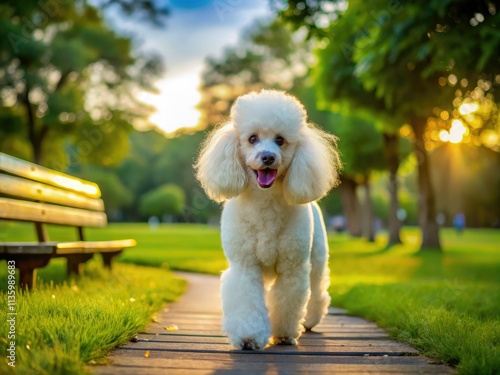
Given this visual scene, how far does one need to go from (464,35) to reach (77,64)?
20.1m

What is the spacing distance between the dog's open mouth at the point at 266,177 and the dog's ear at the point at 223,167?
165 millimetres

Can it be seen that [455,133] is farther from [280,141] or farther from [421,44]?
[280,141]

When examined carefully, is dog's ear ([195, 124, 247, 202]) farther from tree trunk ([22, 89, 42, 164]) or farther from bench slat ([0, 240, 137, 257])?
tree trunk ([22, 89, 42, 164])

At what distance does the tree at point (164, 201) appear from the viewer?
60188 millimetres

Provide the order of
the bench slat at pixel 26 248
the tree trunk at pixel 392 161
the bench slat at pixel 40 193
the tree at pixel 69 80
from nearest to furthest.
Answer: the bench slat at pixel 26 248
the bench slat at pixel 40 193
the tree trunk at pixel 392 161
the tree at pixel 69 80

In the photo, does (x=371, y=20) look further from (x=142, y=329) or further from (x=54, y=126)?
(x=54, y=126)

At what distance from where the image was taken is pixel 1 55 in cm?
2334

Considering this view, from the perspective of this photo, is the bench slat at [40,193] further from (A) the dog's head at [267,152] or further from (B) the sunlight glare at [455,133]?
(B) the sunlight glare at [455,133]

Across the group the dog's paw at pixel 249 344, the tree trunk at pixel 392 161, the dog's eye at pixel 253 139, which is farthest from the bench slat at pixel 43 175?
the tree trunk at pixel 392 161

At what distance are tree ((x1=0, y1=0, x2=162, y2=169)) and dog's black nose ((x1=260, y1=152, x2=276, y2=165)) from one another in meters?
18.6

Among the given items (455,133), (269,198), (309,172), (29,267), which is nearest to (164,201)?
(455,133)

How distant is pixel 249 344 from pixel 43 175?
3672 mm

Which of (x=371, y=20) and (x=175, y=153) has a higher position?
(x=175, y=153)

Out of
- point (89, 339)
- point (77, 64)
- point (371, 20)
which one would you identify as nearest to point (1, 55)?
point (77, 64)
